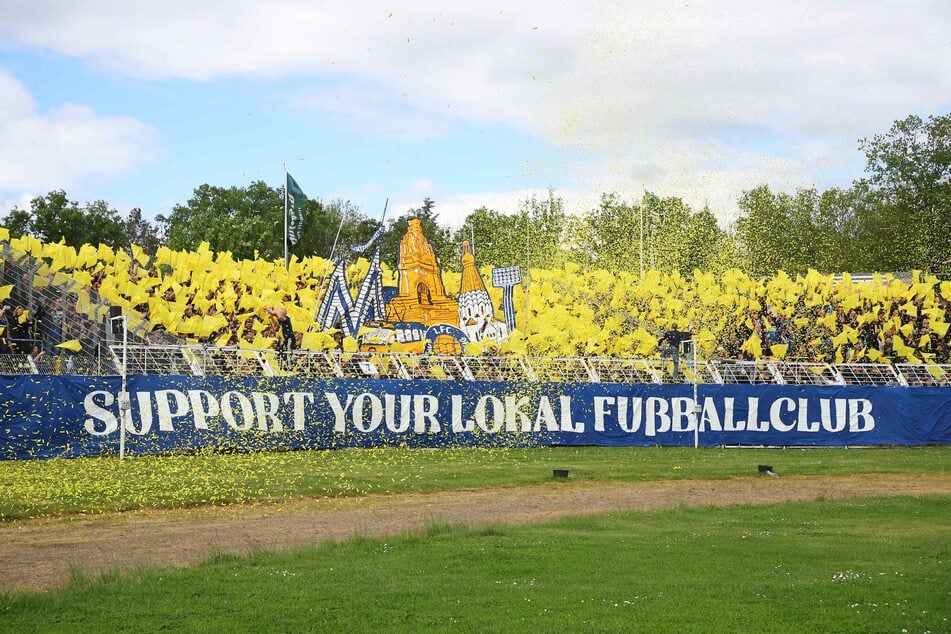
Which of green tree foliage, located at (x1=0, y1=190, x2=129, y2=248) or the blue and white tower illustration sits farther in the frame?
green tree foliage, located at (x1=0, y1=190, x2=129, y2=248)

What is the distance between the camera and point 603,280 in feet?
146

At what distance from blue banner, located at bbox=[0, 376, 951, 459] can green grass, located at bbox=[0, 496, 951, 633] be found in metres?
13.6

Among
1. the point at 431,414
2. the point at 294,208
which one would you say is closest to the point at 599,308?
the point at 294,208

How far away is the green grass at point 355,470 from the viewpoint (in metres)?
20.0

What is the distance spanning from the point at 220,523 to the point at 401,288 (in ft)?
59.2

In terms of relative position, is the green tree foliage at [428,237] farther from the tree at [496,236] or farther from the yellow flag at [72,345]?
the yellow flag at [72,345]

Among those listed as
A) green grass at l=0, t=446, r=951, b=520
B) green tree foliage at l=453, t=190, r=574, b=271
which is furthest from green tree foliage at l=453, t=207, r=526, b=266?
green grass at l=0, t=446, r=951, b=520

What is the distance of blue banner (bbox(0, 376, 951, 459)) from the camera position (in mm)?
25766

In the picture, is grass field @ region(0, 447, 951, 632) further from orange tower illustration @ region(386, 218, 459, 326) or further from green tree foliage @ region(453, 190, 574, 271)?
green tree foliage @ region(453, 190, 574, 271)

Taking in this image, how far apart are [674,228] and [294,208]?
3645cm

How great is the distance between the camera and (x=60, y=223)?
66.7 metres

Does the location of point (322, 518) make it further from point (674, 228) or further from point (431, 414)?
point (674, 228)

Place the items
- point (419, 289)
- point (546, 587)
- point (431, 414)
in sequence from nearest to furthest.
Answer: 1. point (546, 587)
2. point (431, 414)
3. point (419, 289)

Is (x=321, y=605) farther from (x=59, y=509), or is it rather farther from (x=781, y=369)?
(x=781, y=369)
